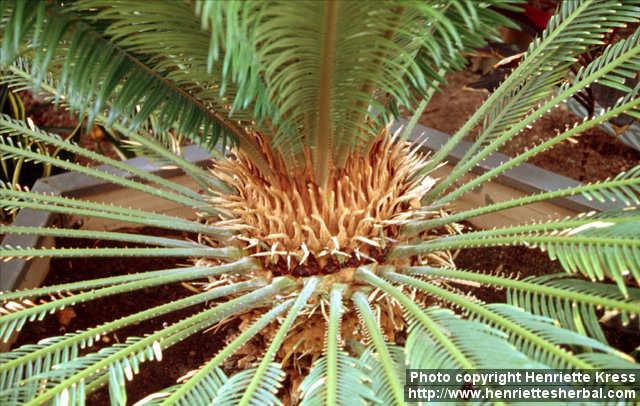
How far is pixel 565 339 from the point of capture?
896mm

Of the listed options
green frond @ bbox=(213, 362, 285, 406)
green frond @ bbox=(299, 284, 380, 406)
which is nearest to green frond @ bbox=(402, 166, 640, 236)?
green frond @ bbox=(299, 284, 380, 406)

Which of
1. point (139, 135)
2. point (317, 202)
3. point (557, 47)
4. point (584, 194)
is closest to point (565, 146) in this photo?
point (557, 47)

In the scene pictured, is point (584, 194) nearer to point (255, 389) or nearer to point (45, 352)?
point (255, 389)

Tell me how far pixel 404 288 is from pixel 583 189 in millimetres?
409

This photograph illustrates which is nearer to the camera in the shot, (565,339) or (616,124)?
(565,339)

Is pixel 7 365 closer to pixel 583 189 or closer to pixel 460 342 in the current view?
pixel 460 342

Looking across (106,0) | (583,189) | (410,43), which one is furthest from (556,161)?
(106,0)

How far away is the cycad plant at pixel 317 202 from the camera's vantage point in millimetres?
935

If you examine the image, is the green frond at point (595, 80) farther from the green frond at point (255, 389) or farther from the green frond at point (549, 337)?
the green frond at point (255, 389)

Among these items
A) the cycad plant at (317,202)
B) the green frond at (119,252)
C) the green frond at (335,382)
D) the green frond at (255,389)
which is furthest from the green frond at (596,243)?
the green frond at (119,252)

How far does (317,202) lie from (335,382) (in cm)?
42

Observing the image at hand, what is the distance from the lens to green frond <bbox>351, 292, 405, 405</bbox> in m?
0.96

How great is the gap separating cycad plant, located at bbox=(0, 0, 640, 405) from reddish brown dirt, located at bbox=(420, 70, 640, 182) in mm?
784

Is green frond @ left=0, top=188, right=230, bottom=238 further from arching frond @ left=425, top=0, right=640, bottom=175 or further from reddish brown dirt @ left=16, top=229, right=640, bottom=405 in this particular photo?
arching frond @ left=425, top=0, right=640, bottom=175
